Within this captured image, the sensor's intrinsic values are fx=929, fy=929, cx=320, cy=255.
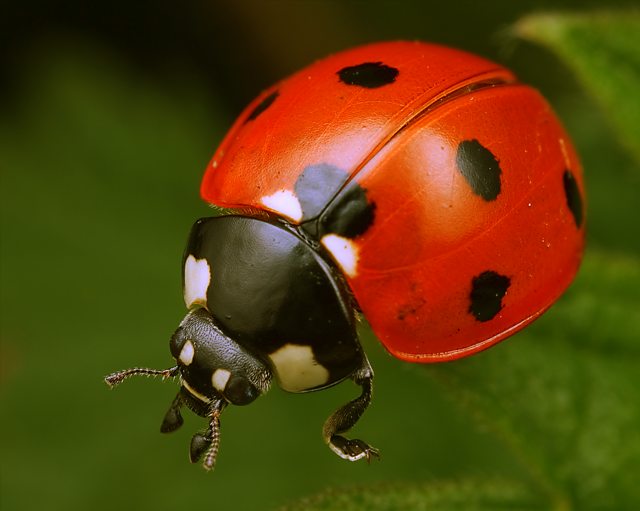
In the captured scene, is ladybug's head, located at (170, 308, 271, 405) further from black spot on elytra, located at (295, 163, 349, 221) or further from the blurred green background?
the blurred green background

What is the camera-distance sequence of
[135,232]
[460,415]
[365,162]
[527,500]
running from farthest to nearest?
[135,232] < [460,415] < [527,500] < [365,162]

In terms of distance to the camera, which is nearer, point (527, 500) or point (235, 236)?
point (235, 236)

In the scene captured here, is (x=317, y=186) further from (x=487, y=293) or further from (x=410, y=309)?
(x=487, y=293)

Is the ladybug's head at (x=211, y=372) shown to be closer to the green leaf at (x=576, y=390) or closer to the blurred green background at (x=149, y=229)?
the green leaf at (x=576, y=390)

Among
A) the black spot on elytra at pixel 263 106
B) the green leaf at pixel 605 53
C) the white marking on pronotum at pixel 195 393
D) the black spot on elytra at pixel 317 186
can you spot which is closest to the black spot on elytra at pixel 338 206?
the black spot on elytra at pixel 317 186

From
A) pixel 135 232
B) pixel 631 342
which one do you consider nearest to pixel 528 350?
pixel 631 342

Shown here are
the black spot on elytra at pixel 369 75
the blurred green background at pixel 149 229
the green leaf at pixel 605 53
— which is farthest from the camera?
the blurred green background at pixel 149 229

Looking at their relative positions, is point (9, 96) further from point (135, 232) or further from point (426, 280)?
point (426, 280)
